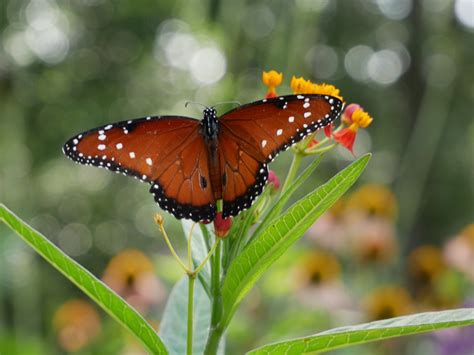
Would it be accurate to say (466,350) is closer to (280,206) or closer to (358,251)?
(358,251)

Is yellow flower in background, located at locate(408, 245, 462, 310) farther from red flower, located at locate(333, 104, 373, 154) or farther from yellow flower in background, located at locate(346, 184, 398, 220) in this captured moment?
red flower, located at locate(333, 104, 373, 154)

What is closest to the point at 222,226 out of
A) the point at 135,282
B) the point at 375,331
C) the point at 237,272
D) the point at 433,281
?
the point at 237,272

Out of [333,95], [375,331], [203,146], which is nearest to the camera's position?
[375,331]

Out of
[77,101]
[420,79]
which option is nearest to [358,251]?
[420,79]

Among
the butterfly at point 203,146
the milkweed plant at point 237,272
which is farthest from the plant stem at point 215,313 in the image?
the butterfly at point 203,146

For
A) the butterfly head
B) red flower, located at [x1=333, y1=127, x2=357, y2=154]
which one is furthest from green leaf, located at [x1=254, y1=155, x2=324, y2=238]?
the butterfly head

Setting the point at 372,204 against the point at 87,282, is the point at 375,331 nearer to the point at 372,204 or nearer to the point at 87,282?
the point at 87,282

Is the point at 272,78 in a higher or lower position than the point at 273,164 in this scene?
lower
